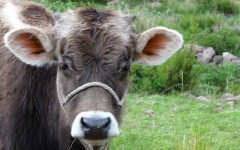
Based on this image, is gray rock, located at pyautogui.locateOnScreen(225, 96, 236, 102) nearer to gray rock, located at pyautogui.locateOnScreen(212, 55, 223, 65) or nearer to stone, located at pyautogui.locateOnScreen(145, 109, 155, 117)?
stone, located at pyautogui.locateOnScreen(145, 109, 155, 117)

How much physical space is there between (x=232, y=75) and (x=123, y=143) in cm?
455

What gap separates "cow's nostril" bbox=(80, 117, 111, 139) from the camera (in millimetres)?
4777

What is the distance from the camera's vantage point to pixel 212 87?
11609 millimetres

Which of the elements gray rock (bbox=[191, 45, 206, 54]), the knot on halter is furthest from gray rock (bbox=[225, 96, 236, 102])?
the knot on halter

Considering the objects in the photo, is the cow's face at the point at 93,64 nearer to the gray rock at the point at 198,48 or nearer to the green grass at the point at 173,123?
the green grass at the point at 173,123

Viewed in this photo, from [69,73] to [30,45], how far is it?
19.8 inches

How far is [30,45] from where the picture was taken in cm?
559

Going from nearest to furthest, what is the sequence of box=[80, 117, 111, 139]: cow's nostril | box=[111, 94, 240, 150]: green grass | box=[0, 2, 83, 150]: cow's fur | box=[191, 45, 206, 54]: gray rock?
1. box=[80, 117, 111, 139]: cow's nostril
2. box=[0, 2, 83, 150]: cow's fur
3. box=[111, 94, 240, 150]: green grass
4. box=[191, 45, 206, 54]: gray rock

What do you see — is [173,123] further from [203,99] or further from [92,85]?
[92,85]

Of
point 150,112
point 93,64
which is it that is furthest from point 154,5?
point 93,64

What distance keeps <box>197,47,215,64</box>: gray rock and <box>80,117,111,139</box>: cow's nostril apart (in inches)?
338

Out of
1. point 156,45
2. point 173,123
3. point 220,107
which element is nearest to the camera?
point 156,45

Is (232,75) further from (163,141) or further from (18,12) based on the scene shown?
(18,12)

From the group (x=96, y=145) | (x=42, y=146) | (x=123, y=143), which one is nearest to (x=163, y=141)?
(x=123, y=143)
